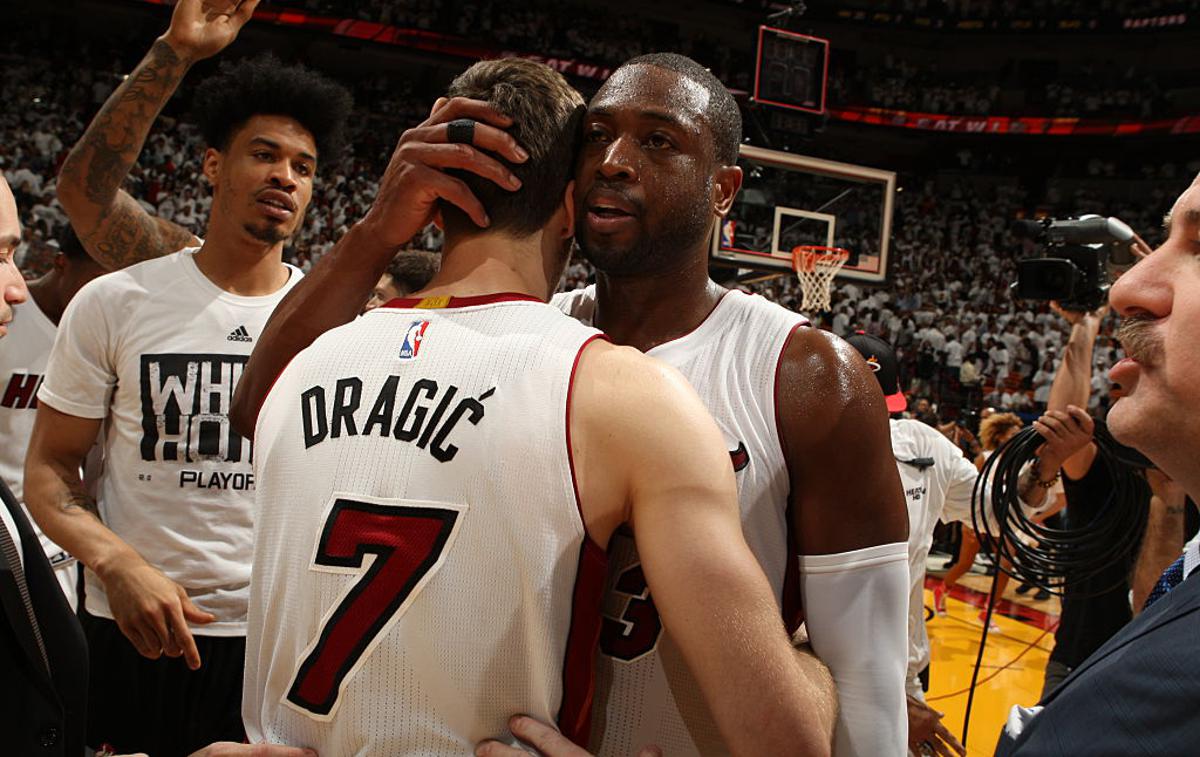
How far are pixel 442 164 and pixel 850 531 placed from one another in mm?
1003

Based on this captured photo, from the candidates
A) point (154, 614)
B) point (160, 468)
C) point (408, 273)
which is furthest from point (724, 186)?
point (408, 273)

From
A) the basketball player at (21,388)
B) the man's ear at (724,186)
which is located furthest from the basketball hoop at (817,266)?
the man's ear at (724,186)

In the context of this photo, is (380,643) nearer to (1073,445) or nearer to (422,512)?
(422,512)

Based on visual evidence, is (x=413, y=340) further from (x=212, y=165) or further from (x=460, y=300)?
(x=212, y=165)

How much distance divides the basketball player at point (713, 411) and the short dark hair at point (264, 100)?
1.68m

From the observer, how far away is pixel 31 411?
3.80 m

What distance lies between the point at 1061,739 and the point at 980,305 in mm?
21231

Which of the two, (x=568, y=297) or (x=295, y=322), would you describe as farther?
(x=568, y=297)

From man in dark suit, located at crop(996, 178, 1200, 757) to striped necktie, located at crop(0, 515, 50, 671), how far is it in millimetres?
1507

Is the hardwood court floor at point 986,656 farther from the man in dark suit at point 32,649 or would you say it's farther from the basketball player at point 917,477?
the man in dark suit at point 32,649

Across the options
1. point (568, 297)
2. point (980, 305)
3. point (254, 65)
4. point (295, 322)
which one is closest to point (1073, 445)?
point (568, 297)

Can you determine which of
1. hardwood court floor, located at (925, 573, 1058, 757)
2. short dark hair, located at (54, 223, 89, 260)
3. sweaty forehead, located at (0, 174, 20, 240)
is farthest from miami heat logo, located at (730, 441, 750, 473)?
hardwood court floor, located at (925, 573, 1058, 757)

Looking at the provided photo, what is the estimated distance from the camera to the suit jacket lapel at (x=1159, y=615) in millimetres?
1090

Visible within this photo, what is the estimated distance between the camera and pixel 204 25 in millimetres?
3189
